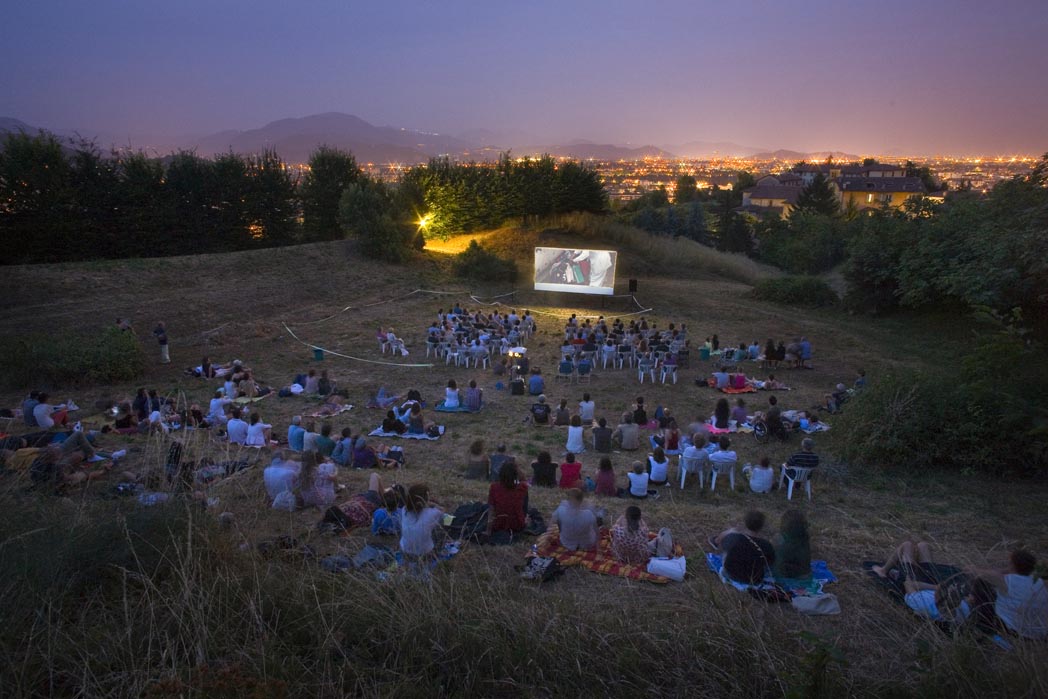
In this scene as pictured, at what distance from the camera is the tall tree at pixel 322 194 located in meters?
35.8

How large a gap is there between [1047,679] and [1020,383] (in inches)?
355

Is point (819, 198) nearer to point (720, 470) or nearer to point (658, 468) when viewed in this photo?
point (720, 470)

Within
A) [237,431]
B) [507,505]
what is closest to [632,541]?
[507,505]

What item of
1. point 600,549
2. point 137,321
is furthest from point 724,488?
point 137,321

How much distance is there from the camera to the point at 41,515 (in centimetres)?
369

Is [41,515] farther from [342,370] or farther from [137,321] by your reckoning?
[137,321]

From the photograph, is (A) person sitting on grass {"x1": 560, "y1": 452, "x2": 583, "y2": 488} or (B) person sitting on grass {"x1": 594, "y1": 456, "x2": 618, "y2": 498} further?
(A) person sitting on grass {"x1": 560, "y1": 452, "x2": 583, "y2": 488}

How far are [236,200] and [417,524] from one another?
31040 mm

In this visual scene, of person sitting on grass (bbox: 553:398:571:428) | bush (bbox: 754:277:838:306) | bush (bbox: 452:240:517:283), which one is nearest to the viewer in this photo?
person sitting on grass (bbox: 553:398:571:428)

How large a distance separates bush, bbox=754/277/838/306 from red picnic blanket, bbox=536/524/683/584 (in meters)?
24.1

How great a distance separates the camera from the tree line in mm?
25281

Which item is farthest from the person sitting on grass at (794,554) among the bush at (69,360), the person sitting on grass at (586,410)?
the bush at (69,360)

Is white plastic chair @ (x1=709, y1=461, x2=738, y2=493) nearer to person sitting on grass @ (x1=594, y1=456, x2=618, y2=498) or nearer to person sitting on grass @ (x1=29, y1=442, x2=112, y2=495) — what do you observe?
person sitting on grass @ (x1=594, y1=456, x2=618, y2=498)

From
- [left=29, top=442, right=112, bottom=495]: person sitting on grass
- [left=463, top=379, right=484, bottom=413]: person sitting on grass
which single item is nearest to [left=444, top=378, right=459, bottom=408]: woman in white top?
[left=463, top=379, right=484, bottom=413]: person sitting on grass
